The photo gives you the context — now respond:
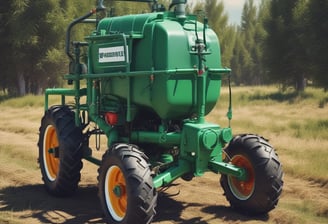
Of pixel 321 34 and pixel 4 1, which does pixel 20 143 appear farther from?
pixel 4 1

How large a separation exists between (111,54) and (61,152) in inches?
63.9

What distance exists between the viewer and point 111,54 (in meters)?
6.38

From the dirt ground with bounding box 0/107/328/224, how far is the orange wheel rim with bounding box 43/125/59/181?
308mm

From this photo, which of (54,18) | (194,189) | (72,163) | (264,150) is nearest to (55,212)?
(72,163)

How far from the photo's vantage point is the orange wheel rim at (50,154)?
296 inches

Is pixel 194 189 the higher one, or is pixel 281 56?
pixel 281 56

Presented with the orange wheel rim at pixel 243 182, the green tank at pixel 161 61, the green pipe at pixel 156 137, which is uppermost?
the green tank at pixel 161 61

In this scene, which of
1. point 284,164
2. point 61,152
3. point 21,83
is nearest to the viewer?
point 61,152

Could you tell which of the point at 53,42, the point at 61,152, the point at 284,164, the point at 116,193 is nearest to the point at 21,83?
the point at 53,42

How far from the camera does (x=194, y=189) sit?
24.4 ft

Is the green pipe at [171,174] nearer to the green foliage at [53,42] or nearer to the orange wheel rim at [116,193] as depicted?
the orange wheel rim at [116,193]

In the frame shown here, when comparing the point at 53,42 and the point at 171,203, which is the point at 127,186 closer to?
the point at 171,203

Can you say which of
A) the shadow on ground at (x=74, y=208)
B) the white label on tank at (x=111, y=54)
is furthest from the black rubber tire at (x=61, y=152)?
the white label on tank at (x=111, y=54)

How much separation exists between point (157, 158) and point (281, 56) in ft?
90.1
